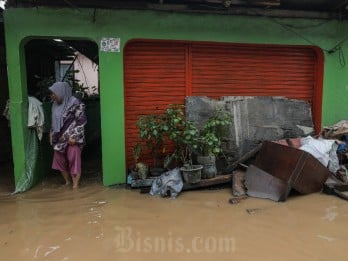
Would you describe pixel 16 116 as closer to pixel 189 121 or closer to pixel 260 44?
pixel 189 121

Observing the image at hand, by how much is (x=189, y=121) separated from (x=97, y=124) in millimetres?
4605

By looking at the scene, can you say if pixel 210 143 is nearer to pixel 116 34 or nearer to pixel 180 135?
pixel 180 135

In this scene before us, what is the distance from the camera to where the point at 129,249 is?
3633 mm

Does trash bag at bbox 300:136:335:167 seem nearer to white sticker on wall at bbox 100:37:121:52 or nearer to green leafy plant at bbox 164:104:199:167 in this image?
green leafy plant at bbox 164:104:199:167

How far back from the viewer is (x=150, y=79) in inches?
242

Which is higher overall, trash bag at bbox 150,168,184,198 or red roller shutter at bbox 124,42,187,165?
red roller shutter at bbox 124,42,187,165

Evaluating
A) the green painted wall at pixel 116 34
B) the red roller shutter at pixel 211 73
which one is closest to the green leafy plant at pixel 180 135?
the red roller shutter at pixel 211 73

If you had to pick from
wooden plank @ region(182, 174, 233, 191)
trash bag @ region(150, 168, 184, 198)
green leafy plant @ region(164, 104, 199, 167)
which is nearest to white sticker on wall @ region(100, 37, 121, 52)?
green leafy plant @ region(164, 104, 199, 167)

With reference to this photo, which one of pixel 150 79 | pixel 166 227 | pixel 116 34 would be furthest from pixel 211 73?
pixel 166 227

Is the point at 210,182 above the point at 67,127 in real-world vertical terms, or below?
below

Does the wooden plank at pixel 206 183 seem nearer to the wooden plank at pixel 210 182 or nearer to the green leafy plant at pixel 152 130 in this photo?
the wooden plank at pixel 210 182

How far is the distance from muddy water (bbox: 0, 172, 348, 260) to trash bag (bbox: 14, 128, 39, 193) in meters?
0.20

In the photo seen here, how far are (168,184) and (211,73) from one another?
2.25m

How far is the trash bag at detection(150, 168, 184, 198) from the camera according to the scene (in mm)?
→ 5391
